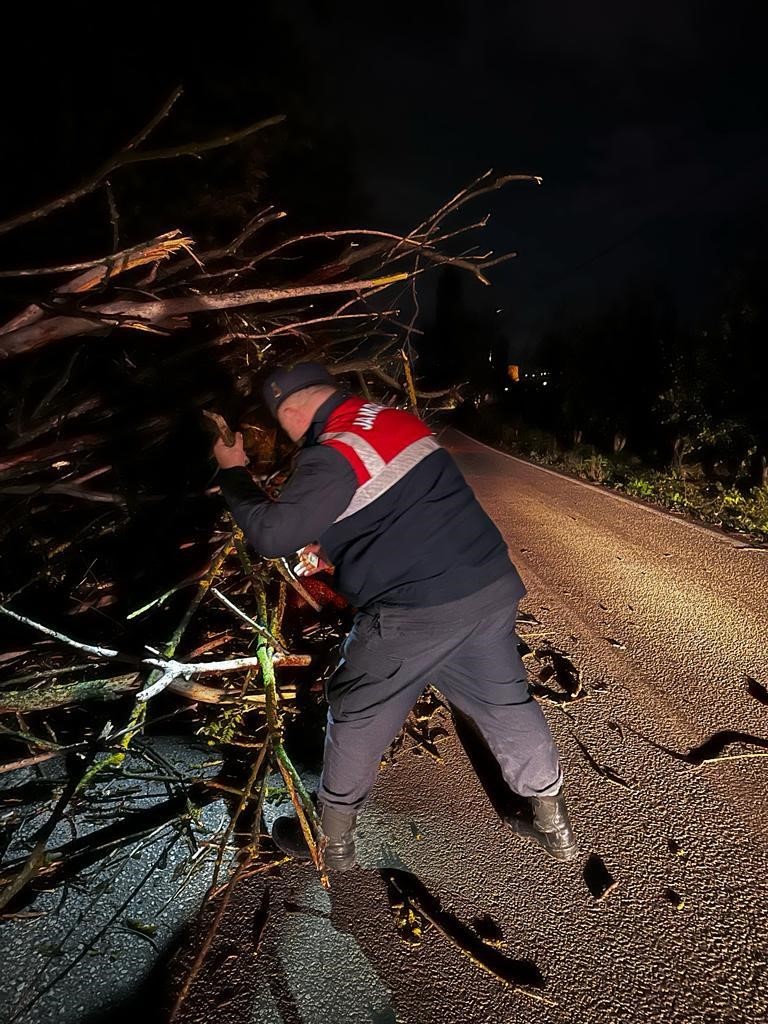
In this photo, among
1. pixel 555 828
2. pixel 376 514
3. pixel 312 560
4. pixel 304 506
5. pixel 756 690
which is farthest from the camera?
pixel 756 690

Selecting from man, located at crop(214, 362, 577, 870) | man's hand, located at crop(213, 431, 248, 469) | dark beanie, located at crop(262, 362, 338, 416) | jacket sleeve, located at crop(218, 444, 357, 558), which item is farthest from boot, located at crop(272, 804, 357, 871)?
dark beanie, located at crop(262, 362, 338, 416)

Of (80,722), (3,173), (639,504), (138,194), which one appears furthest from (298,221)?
(80,722)

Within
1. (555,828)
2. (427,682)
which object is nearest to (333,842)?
(427,682)

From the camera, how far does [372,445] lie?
175 centimetres

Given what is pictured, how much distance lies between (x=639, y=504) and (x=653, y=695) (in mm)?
5829

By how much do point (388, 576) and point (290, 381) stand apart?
0.79 meters

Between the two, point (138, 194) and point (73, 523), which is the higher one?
point (138, 194)

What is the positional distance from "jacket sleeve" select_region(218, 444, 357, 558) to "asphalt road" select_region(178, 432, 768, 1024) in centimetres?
129

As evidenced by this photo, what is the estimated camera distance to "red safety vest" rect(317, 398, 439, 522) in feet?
5.70

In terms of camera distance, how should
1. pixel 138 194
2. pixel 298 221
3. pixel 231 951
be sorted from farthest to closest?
1. pixel 298 221
2. pixel 138 194
3. pixel 231 951

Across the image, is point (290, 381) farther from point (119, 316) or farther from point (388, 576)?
point (388, 576)

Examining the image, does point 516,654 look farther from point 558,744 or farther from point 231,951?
point 231,951

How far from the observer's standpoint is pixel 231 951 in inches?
68.0

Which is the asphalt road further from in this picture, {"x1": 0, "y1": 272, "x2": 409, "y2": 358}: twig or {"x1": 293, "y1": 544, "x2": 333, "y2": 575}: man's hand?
{"x1": 0, "y1": 272, "x2": 409, "y2": 358}: twig
